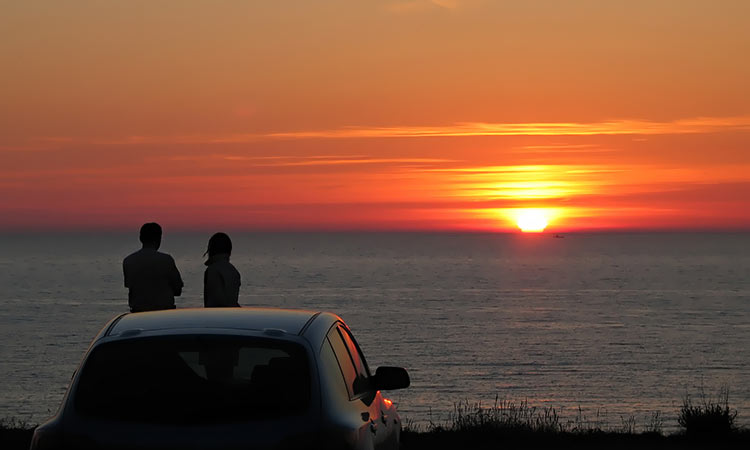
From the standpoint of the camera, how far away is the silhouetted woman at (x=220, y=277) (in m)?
11.1

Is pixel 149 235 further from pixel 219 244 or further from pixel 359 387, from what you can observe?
pixel 359 387

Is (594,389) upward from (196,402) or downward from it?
downward

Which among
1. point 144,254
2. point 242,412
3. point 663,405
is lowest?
point 663,405

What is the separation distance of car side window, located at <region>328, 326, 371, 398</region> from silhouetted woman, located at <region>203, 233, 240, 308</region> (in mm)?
4469

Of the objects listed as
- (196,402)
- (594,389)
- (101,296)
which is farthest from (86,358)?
(101,296)

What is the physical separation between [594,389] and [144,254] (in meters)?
39.0

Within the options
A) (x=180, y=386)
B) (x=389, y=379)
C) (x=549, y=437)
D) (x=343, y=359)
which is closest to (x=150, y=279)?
(x=549, y=437)

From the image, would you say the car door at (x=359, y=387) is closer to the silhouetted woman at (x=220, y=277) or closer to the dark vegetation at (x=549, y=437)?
the silhouetted woman at (x=220, y=277)

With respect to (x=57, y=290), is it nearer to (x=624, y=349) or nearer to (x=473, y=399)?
(x=624, y=349)

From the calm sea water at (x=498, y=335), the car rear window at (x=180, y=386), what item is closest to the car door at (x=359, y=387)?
the car rear window at (x=180, y=386)

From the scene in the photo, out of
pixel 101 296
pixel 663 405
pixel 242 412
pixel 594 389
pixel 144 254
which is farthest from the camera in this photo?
pixel 101 296

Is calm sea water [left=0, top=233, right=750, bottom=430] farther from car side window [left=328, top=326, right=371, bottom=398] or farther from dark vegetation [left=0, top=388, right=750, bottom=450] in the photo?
car side window [left=328, top=326, right=371, bottom=398]

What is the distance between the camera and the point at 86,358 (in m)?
5.20

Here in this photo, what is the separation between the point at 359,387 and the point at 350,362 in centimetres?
16
